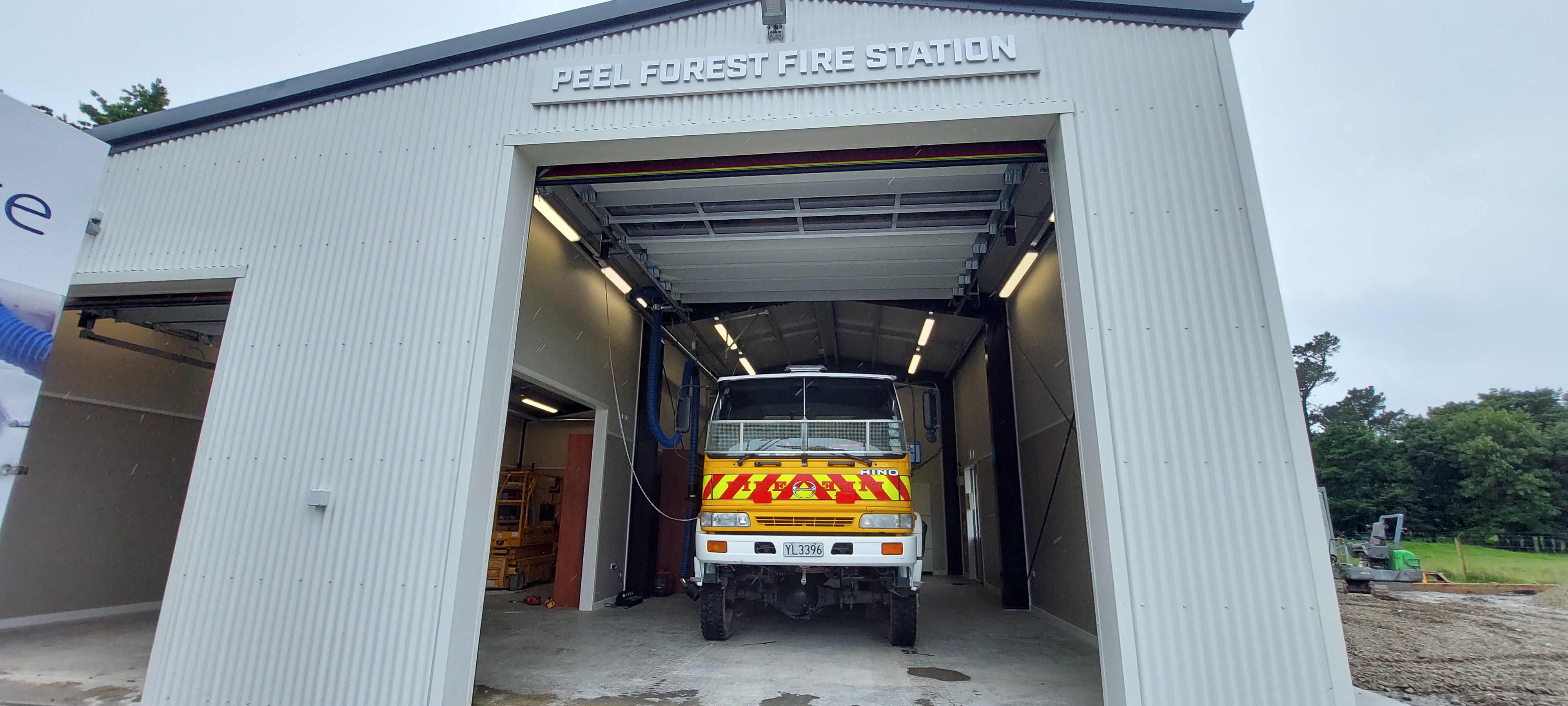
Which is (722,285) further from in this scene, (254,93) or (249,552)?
(249,552)

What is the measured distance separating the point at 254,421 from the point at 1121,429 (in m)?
5.23

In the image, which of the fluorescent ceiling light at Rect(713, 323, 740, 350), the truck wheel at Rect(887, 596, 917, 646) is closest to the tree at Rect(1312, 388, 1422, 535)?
the fluorescent ceiling light at Rect(713, 323, 740, 350)

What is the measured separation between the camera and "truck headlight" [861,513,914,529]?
17.8 ft

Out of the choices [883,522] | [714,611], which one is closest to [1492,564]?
[883,522]

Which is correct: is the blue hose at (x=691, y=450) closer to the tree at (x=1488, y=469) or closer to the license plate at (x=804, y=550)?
the license plate at (x=804, y=550)

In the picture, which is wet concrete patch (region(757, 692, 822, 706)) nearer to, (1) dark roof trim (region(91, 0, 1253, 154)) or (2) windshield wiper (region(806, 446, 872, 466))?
(2) windshield wiper (region(806, 446, 872, 466))

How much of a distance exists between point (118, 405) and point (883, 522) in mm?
8652

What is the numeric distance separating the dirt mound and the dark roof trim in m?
11.7

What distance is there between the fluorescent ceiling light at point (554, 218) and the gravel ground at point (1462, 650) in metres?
7.57

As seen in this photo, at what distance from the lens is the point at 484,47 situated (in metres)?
4.64

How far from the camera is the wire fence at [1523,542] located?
18.8m

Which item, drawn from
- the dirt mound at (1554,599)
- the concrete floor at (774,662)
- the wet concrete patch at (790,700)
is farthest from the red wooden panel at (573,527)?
the dirt mound at (1554,599)

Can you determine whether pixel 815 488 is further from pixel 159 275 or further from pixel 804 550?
pixel 159 275

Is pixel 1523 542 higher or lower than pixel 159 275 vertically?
lower
